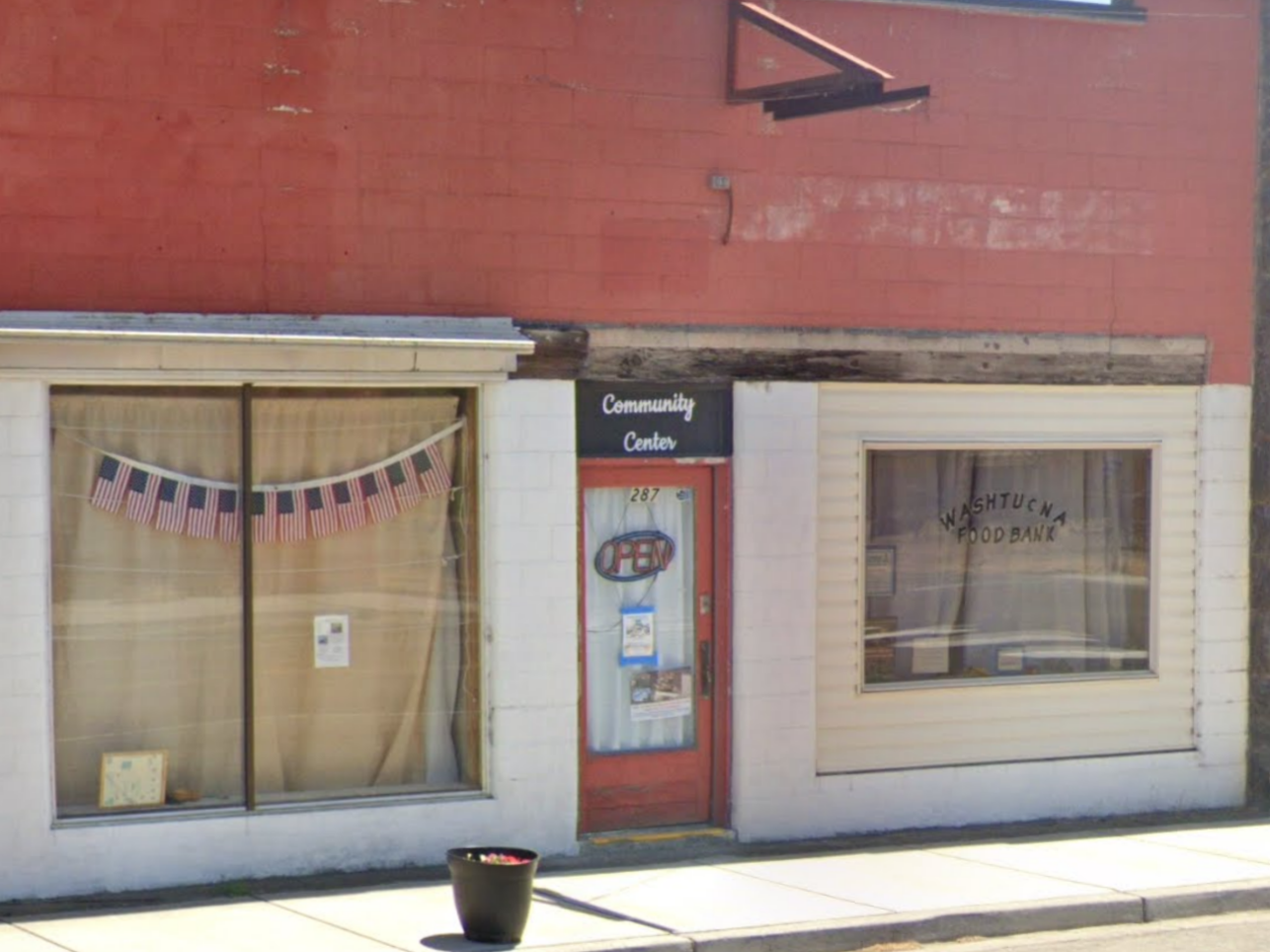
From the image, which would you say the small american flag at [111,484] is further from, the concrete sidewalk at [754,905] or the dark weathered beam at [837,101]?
the dark weathered beam at [837,101]

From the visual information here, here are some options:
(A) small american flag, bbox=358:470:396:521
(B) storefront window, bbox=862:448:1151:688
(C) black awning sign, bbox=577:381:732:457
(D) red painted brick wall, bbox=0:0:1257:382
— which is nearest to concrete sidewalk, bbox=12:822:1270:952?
(B) storefront window, bbox=862:448:1151:688

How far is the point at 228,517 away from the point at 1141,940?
548 centimetres

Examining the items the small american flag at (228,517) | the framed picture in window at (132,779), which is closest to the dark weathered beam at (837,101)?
the small american flag at (228,517)

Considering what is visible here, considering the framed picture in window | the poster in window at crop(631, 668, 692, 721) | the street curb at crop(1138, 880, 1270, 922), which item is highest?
the poster in window at crop(631, 668, 692, 721)

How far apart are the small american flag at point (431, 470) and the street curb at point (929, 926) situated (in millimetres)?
3292

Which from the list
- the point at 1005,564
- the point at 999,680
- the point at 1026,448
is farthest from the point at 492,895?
the point at 1026,448

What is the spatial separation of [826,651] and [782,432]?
1470 mm

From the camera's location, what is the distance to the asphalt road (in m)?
9.55

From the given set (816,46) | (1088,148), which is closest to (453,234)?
(816,46)

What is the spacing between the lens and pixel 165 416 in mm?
10672

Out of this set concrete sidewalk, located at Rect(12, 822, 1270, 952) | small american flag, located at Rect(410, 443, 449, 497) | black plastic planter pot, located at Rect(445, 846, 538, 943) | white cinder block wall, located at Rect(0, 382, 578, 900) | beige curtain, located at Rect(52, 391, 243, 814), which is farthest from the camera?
small american flag, located at Rect(410, 443, 449, 497)

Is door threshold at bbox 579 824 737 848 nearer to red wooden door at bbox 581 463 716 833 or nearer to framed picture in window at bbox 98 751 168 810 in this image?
red wooden door at bbox 581 463 716 833

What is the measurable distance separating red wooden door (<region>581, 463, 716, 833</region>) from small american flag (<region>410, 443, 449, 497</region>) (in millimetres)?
903

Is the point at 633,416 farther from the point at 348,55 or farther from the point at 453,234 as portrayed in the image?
the point at 348,55
